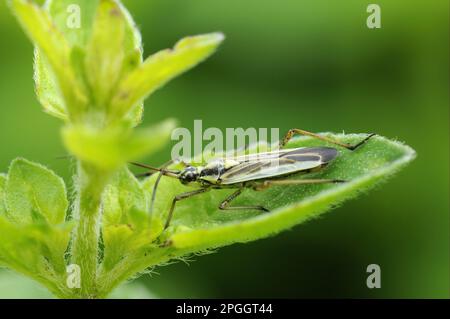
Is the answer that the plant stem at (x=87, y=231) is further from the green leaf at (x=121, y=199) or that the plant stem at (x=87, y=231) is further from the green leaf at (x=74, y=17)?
the green leaf at (x=74, y=17)

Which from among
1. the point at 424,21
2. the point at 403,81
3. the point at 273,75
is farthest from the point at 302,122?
the point at 424,21

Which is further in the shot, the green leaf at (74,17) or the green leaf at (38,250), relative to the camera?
the green leaf at (74,17)

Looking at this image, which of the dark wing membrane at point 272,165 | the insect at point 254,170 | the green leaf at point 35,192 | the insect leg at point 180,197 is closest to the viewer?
the green leaf at point 35,192

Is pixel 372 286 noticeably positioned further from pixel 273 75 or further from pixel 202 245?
pixel 202 245

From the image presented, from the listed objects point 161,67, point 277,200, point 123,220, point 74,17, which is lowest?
point 123,220

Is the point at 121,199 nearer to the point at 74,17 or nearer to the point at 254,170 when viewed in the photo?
the point at 74,17

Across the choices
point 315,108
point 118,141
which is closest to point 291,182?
point 118,141

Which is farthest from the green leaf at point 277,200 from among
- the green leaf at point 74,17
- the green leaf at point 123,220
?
the green leaf at point 74,17
